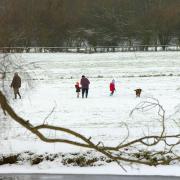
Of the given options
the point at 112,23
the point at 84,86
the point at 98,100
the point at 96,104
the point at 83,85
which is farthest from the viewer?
the point at 112,23

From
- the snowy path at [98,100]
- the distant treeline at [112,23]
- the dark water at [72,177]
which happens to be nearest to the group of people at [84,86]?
the snowy path at [98,100]

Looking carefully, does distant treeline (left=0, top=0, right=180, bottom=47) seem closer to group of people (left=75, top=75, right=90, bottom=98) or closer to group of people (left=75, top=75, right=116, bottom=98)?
group of people (left=75, top=75, right=116, bottom=98)

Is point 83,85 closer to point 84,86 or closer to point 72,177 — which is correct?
point 84,86

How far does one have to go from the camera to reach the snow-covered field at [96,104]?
17594mm

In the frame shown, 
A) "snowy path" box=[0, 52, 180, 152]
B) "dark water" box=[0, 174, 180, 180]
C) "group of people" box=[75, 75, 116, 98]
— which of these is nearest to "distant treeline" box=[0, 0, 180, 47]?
"snowy path" box=[0, 52, 180, 152]

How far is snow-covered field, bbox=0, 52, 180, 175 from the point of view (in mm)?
17594

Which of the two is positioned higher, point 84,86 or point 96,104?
point 84,86

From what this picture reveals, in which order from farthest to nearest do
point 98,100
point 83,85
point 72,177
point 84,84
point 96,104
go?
1. point 83,85
2. point 84,84
3. point 98,100
4. point 96,104
5. point 72,177

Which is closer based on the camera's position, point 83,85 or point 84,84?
point 84,84

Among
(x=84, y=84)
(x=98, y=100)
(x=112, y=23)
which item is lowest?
(x=98, y=100)

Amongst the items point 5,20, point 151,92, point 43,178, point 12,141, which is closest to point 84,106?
point 151,92

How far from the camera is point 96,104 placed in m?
24.8

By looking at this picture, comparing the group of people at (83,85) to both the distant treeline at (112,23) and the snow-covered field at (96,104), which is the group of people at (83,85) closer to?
the snow-covered field at (96,104)

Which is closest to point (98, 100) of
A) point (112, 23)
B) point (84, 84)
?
point (84, 84)
